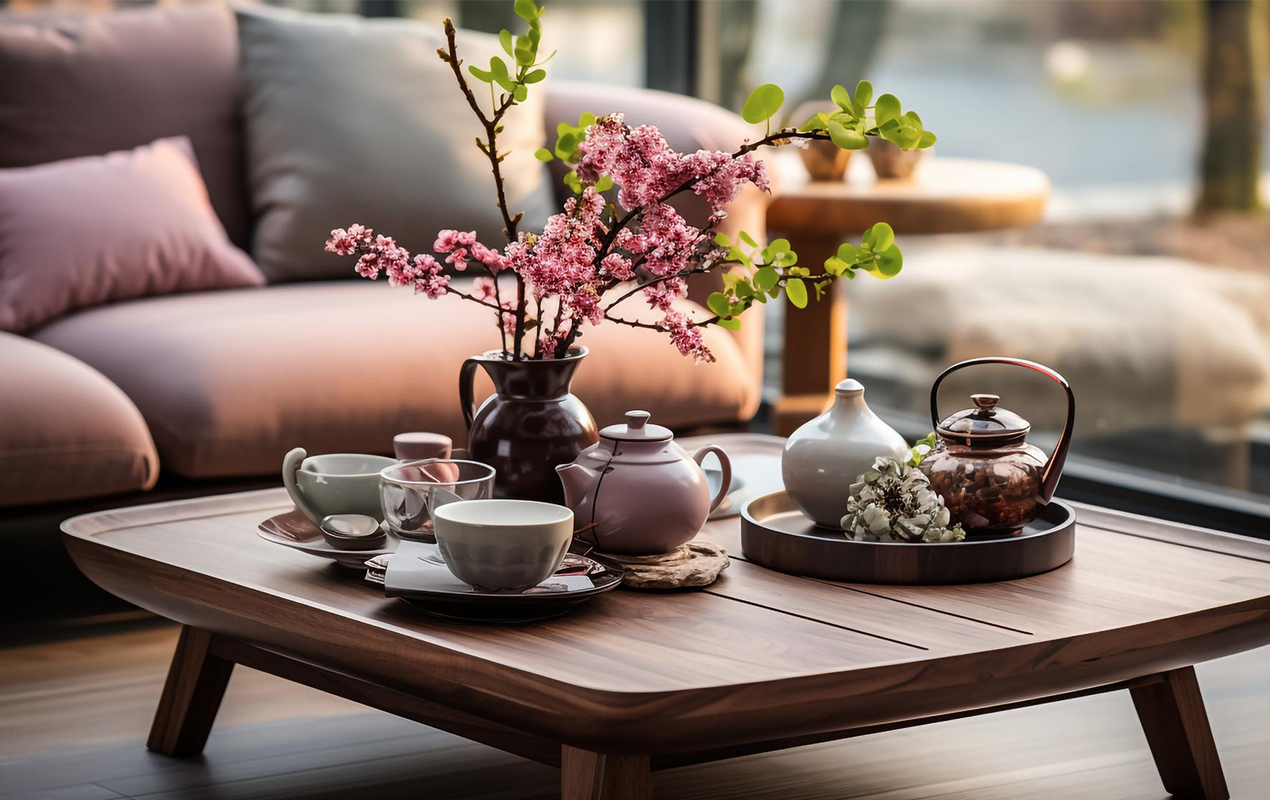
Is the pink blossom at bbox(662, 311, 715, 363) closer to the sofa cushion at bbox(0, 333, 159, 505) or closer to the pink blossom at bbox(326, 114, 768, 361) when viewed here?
the pink blossom at bbox(326, 114, 768, 361)

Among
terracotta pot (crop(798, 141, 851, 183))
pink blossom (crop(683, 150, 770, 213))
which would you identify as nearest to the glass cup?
pink blossom (crop(683, 150, 770, 213))

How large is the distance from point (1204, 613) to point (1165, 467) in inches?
79.8

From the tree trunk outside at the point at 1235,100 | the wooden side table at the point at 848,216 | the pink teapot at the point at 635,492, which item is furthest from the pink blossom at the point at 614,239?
the tree trunk outside at the point at 1235,100

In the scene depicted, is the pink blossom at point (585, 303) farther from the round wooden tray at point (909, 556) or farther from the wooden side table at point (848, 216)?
the wooden side table at point (848, 216)

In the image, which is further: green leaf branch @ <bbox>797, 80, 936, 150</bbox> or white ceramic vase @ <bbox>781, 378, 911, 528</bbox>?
white ceramic vase @ <bbox>781, 378, 911, 528</bbox>

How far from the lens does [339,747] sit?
1.96m

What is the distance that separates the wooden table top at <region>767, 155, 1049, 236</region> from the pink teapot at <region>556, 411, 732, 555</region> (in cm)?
152

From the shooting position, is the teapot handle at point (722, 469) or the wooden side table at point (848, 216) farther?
the wooden side table at point (848, 216)

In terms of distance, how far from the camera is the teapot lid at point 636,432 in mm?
1638

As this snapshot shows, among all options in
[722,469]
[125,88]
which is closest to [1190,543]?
[722,469]

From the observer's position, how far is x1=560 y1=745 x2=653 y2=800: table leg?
4.39ft

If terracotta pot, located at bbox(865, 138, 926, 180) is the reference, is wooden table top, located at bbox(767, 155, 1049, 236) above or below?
below

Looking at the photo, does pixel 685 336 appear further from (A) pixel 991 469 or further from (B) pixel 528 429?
(A) pixel 991 469

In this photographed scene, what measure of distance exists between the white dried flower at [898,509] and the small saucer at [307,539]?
477 millimetres
